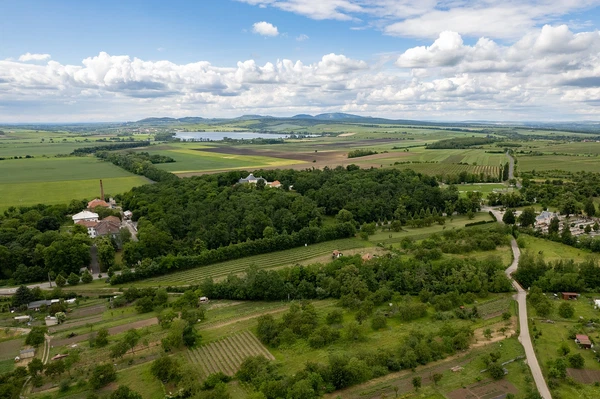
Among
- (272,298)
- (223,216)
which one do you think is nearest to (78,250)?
(223,216)

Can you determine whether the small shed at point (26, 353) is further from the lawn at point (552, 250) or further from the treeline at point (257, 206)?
the lawn at point (552, 250)

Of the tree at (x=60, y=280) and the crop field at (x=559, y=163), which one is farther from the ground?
the crop field at (x=559, y=163)

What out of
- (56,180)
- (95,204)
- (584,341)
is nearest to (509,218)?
(584,341)

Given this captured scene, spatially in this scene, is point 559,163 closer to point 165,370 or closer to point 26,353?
point 165,370

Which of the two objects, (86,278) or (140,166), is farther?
(140,166)

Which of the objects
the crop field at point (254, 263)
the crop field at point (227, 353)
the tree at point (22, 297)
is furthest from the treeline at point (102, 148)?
the crop field at point (227, 353)

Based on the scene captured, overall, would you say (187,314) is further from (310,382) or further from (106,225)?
(106,225)
